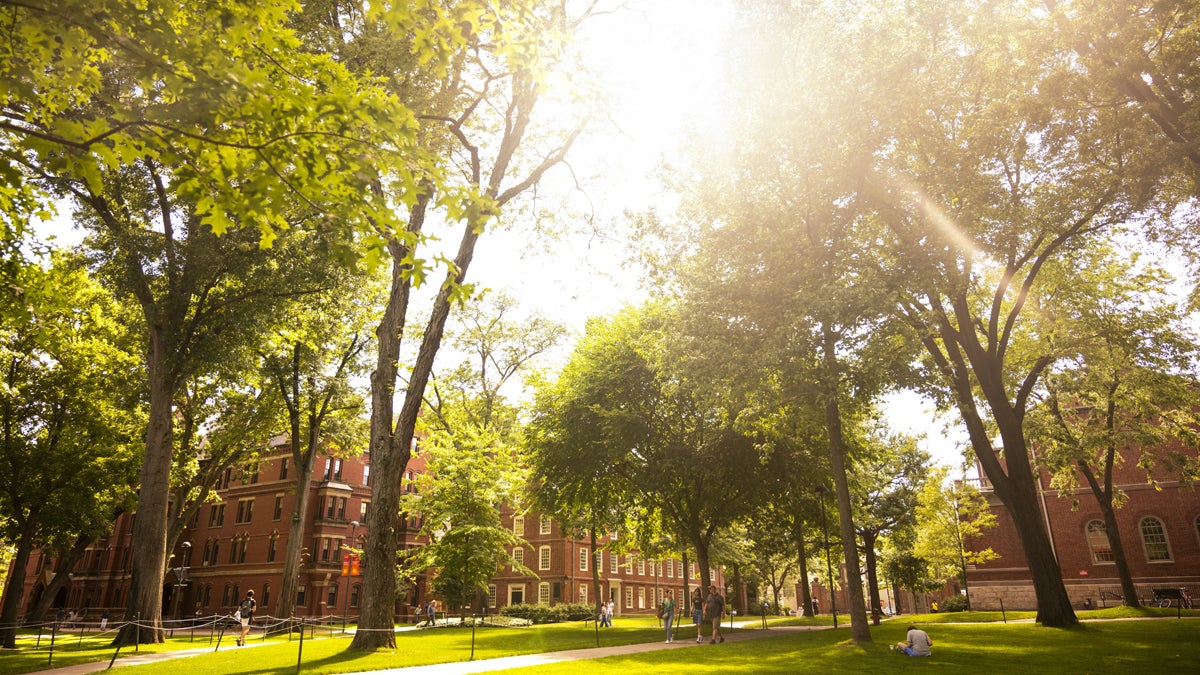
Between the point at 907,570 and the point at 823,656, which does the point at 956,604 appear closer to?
the point at 907,570

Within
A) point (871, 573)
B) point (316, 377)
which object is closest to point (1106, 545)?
point (871, 573)

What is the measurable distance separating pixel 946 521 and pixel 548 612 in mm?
27317

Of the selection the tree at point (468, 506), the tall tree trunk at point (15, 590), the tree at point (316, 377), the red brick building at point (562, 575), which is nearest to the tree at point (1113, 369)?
the tree at point (468, 506)

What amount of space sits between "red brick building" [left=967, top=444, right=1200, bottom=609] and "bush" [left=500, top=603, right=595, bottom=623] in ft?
90.7

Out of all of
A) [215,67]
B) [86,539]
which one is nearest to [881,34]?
[215,67]

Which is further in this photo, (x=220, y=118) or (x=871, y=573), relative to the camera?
(x=871, y=573)

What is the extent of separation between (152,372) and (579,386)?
1586 cm

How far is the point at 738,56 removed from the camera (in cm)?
1830

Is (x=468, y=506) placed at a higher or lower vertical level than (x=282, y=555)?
higher

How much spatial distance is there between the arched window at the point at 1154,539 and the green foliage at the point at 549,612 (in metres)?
35.2

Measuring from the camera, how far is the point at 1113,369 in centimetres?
2339

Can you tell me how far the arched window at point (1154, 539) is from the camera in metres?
38.0

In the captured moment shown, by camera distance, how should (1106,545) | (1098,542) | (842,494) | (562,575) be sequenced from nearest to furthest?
1. (842,494)
2. (1106,545)
3. (1098,542)
4. (562,575)

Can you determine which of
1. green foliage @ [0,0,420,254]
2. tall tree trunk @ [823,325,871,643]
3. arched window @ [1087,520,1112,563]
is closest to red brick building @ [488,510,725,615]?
arched window @ [1087,520,1112,563]
